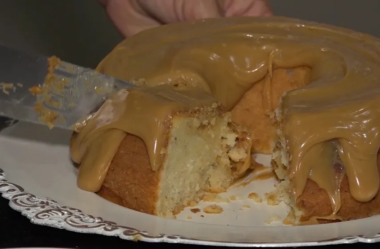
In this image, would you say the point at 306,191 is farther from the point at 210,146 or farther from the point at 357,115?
the point at 210,146

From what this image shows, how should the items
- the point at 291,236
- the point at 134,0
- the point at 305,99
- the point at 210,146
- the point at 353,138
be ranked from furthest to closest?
the point at 134,0
the point at 210,146
the point at 305,99
the point at 353,138
the point at 291,236

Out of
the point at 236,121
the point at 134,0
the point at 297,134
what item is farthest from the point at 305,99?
the point at 134,0

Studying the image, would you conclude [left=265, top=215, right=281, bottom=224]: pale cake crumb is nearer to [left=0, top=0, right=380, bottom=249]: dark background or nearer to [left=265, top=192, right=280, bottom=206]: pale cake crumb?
[left=265, top=192, right=280, bottom=206]: pale cake crumb

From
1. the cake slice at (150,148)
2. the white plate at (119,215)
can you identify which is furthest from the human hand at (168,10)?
the white plate at (119,215)

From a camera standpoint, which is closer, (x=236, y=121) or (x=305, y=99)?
(x=305, y=99)

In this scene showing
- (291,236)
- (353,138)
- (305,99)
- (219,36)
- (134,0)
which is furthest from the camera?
(134,0)

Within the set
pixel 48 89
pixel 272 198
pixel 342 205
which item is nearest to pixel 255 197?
pixel 272 198

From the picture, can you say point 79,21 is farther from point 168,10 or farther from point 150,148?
point 150,148
